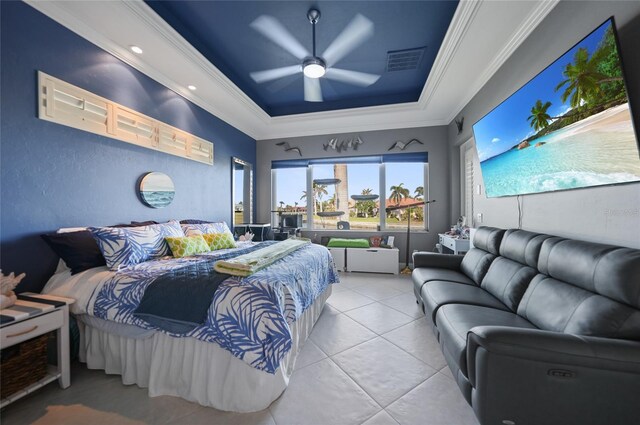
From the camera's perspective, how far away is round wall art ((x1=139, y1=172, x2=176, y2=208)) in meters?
2.79

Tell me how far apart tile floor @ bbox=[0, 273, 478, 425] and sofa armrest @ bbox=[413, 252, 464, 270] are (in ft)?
2.85

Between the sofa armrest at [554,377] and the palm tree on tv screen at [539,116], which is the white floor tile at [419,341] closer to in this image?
the sofa armrest at [554,377]

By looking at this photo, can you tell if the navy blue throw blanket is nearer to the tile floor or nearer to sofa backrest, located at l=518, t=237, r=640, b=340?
the tile floor

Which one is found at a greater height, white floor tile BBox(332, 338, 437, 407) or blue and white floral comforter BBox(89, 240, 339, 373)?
blue and white floral comforter BBox(89, 240, 339, 373)

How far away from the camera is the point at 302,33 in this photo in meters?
2.64

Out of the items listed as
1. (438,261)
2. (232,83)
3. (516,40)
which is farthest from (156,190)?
(516,40)

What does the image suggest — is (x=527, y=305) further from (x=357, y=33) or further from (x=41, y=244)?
(x=41, y=244)

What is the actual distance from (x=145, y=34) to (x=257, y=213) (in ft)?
12.0

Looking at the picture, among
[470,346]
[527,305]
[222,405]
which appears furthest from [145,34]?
[527,305]

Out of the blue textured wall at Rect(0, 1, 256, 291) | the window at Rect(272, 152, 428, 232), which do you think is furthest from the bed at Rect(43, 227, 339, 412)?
the window at Rect(272, 152, 428, 232)

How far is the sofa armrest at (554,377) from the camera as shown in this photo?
1.00 meters

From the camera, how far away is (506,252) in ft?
7.18

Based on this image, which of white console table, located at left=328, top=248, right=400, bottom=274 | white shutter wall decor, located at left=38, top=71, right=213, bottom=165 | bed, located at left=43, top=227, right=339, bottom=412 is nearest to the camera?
bed, located at left=43, top=227, right=339, bottom=412

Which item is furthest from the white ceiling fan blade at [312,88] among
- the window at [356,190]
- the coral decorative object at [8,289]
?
the coral decorative object at [8,289]
